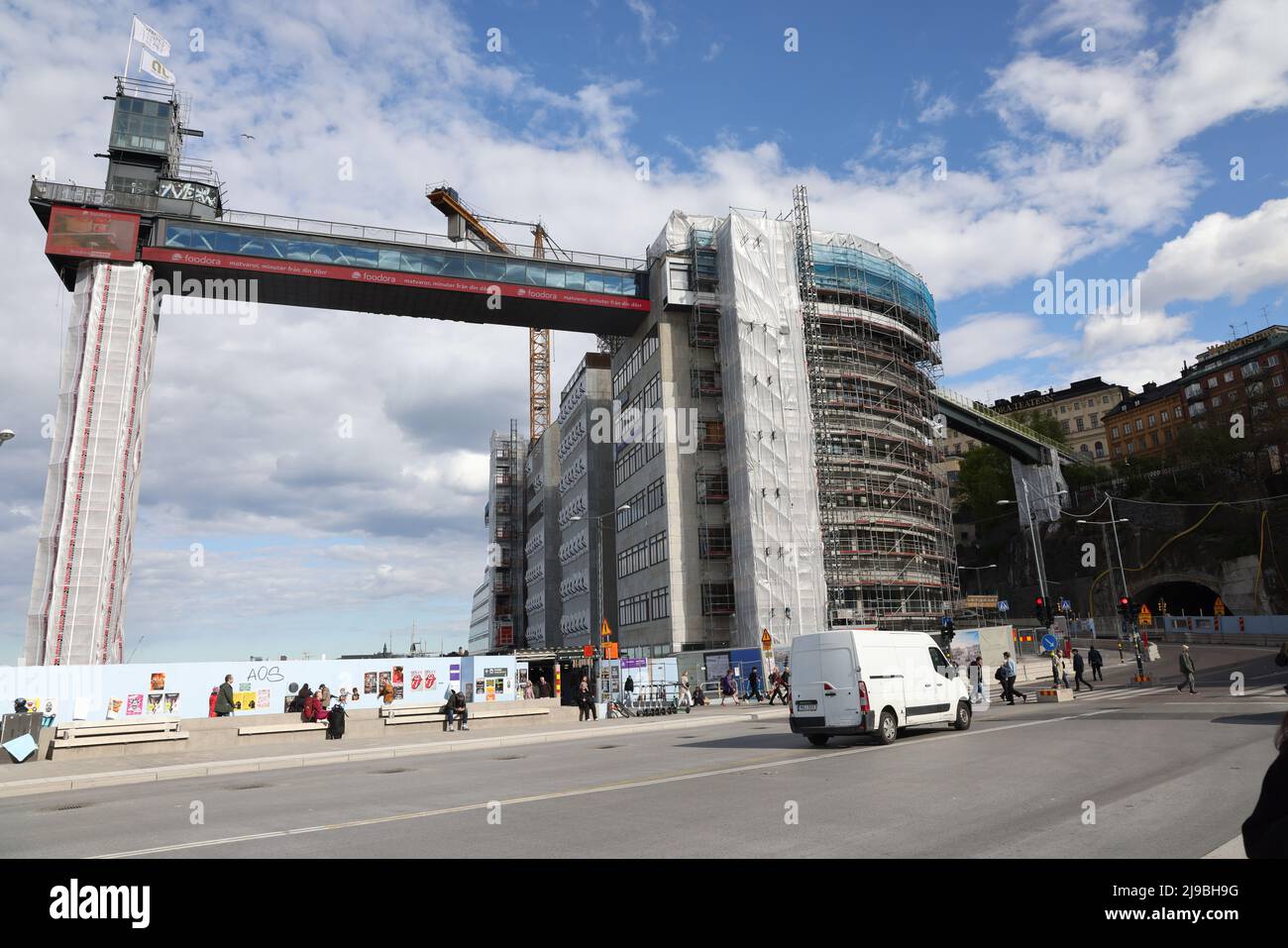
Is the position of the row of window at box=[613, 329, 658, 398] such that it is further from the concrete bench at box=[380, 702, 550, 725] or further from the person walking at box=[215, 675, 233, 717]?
the person walking at box=[215, 675, 233, 717]

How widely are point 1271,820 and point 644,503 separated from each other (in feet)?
195

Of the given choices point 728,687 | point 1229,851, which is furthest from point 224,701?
point 1229,851

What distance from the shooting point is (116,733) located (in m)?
22.4

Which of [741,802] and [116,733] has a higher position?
[116,733]

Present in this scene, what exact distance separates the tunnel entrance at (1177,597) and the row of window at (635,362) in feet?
168

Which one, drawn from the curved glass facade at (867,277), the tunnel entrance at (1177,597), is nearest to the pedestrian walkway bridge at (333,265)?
the curved glass facade at (867,277)

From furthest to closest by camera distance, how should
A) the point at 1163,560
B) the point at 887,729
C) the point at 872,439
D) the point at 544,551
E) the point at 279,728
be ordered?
the point at 544,551
the point at 1163,560
the point at 872,439
the point at 279,728
the point at 887,729

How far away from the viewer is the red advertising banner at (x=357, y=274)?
180ft

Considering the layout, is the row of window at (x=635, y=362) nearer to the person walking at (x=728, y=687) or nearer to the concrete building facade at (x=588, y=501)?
the concrete building facade at (x=588, y=501)

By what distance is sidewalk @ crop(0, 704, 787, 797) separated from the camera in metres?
17.0

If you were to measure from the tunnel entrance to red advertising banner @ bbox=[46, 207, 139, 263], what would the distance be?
86.5m

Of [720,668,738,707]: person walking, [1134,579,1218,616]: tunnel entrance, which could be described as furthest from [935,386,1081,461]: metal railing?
[720,668,738,707]: person walking

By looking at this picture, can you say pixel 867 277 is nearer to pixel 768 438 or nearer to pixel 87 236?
pixel 768 438
